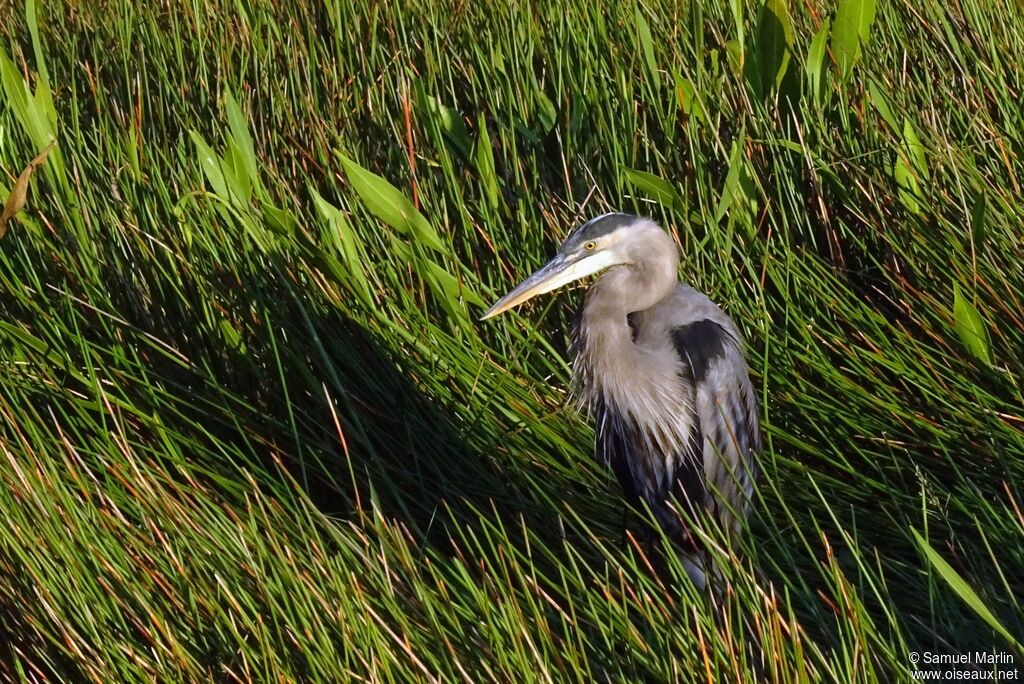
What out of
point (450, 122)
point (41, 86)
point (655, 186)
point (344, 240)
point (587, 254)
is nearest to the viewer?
point (587, 254)

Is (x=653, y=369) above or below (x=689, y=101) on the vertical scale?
below

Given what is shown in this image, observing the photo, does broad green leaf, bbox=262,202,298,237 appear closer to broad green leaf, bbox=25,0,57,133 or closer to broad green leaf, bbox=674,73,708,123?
broad green leaf, bbox=25,0,57,133

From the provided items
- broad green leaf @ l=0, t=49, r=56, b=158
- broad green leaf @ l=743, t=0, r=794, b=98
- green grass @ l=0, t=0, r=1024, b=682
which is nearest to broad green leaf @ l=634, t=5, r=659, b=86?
green grass @ l=0, t=0, r=1024, b=682

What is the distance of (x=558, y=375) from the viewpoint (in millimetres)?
2566

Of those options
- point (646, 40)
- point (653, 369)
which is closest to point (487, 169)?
point (646, 40)

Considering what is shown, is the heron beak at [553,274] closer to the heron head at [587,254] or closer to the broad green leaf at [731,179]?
the heron head at [587,254]

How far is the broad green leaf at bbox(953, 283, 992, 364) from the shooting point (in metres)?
2.25

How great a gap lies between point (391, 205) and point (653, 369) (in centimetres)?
62

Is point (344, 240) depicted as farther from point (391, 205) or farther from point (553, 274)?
point (553, 274)

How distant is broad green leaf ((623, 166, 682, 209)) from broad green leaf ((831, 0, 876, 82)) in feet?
1.77

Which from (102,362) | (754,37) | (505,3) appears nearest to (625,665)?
(102,362)

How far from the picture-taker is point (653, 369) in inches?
89.4

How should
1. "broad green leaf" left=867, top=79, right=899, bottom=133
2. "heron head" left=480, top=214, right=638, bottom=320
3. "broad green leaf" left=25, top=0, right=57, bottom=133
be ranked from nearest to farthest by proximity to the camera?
1. "heron head" left=480, top=214, right=638, bottom=320
2. "broad green leaf" left=867, top=79, right=899, bottom=133
3. "broad green leaf" left=25, top=0, right=57, bottom=133

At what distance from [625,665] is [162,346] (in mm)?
1383
